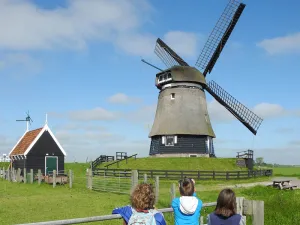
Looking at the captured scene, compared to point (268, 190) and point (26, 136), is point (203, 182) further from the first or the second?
point (26, 136)

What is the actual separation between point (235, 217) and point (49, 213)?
35.1 ft

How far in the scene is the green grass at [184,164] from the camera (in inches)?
1378

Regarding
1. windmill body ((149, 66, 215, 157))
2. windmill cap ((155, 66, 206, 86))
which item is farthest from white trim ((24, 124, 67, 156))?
windmill cap ((155, 66, 206, 86))

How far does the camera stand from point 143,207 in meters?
4.37

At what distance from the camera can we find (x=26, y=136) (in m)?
35.7

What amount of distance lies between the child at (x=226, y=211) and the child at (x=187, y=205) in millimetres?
730

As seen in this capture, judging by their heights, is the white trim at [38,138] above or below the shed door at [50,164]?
above

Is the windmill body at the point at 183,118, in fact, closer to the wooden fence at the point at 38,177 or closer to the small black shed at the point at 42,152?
the small black shed at the point at 42,152

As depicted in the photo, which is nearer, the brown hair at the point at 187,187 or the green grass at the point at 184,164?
the brown hair at the point at 187,187

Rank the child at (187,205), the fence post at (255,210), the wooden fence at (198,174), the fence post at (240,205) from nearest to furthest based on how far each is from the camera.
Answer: the child at (187,205)
the fence post at (255,210)
the fence post at (240,205)
the wooden fence at (198,174)

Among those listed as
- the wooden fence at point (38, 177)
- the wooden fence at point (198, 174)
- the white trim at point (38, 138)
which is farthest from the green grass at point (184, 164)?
the wooden fence at point (38, 177)

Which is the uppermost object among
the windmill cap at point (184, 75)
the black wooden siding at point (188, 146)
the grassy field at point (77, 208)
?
the windmill cap at point (184, 75)

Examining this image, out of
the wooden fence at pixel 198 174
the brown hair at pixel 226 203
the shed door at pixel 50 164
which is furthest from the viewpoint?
the shed door at pixel 50 164

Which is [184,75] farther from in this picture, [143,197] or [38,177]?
[143,197]
